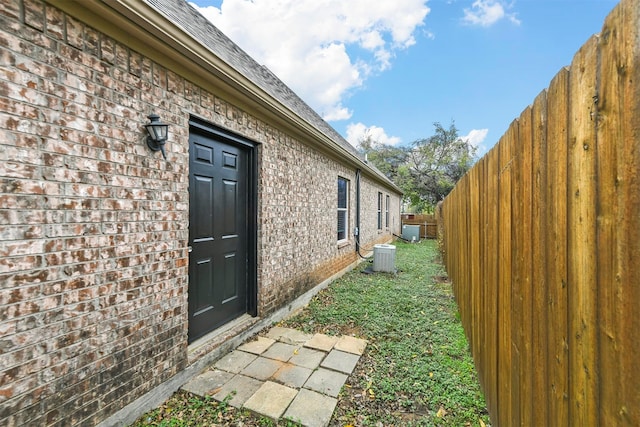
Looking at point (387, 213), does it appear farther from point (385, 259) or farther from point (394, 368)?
point (394, 368)

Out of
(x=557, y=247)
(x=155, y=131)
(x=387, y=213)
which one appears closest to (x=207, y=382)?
(x=155, y=131)

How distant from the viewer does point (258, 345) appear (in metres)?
3.48

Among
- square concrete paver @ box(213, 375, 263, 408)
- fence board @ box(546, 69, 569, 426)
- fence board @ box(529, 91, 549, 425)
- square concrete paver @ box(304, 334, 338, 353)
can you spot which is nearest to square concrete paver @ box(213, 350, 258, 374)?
square concrete paver @ box(213, 375, 263, 408)

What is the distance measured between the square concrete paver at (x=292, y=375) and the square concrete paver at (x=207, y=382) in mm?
467

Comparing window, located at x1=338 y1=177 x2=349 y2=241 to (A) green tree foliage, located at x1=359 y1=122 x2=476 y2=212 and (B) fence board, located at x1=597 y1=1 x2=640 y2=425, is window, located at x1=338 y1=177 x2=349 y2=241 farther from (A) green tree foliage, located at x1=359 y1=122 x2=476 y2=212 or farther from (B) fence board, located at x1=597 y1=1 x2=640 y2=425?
(A) green tree foliage, located at x1=359 y1=122 x2=476 y2=212

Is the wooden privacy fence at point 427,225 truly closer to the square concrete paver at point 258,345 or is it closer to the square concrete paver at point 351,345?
the square concrete paver at point 351,345

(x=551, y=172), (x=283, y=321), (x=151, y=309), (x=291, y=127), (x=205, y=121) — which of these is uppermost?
(x=291, y=127)

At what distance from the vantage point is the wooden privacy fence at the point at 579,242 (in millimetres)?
666

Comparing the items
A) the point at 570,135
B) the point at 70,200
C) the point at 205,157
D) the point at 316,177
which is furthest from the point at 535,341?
the point at 316,177

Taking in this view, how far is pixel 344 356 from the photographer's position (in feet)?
10.6

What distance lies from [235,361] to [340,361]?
109cm

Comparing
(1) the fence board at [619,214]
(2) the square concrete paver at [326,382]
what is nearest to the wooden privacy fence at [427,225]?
(2) the square concrete paver at [326,382]

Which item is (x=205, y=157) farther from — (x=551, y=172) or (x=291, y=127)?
(x=551, y=172)

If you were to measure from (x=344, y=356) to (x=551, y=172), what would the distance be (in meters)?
2.80
